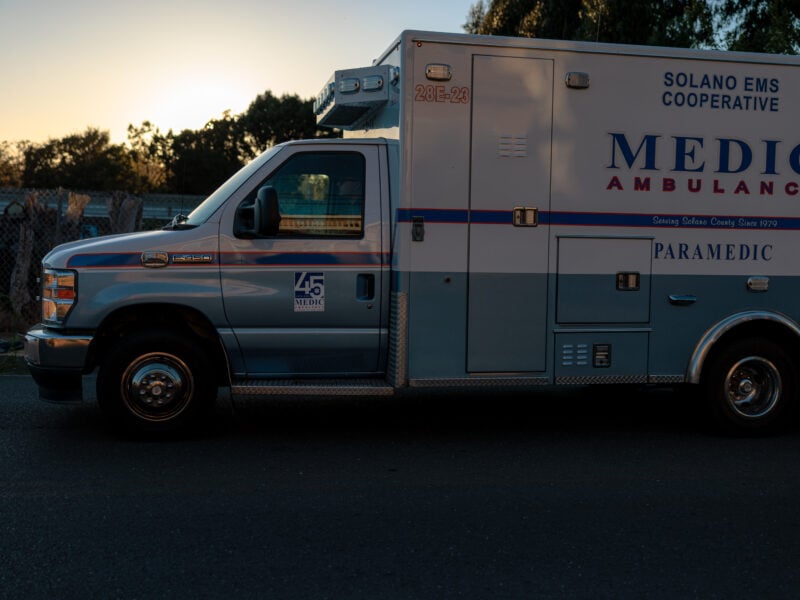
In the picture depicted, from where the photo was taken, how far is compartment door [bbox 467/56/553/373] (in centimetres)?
664

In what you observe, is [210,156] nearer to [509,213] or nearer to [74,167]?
[74,167]

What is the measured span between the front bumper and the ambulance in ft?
0.06

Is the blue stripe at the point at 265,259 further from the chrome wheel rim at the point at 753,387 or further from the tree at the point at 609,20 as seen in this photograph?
the tree at the point at 609,20

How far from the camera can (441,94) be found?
21.5 feet

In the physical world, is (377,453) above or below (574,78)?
below

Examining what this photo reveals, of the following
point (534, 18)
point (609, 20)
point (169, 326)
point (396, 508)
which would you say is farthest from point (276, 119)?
point (396, 508)

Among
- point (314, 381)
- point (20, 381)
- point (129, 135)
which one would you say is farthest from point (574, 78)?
point (129, 135)

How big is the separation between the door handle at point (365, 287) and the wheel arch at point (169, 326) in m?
1.10

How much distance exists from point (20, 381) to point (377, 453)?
448cm

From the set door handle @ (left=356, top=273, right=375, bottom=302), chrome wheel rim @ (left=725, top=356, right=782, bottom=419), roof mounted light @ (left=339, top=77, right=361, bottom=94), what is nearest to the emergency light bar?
roof mounted light @ (left=339, top=77, right=361, bottom=94)

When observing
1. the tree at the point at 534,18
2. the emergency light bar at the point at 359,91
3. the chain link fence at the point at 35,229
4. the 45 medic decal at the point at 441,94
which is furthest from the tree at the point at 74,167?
the 45 medic decal at the point at 441,94

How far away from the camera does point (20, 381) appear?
901cm

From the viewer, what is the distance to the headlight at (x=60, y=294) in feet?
21.1

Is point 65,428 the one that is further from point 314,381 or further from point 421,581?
A: point 421,581
